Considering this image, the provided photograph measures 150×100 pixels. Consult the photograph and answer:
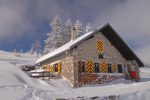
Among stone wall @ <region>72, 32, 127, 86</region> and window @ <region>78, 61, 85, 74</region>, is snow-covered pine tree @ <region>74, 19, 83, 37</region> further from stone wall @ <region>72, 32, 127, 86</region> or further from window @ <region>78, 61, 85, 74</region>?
window @ <region>78, 61, 85, 74</region>

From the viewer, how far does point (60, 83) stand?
2461 centimetres

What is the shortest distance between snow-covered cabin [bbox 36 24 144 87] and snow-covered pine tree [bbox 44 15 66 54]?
21099 mm

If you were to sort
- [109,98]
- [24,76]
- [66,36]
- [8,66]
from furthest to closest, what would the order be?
[66,36]
[8,66]
[24,76]
[109,98]

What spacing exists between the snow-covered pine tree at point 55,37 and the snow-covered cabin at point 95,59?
69.2 ft

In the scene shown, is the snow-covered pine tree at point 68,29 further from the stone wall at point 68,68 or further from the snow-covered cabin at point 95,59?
the stone wall at point 68,68

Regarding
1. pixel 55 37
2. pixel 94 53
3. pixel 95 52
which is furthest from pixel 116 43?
pixel 55 37

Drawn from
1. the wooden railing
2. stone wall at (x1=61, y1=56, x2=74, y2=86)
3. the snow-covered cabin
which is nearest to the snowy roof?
the snow-covered cabin

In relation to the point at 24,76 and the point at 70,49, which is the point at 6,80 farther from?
the point at 70,49

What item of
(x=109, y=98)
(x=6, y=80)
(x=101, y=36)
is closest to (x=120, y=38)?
(x=101, y=36)

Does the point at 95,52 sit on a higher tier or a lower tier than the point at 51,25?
lower

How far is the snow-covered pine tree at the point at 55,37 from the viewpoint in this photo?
54.0 meters

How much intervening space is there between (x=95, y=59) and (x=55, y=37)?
1083 inches

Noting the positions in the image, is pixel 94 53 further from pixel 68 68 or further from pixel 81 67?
pixel 68 68

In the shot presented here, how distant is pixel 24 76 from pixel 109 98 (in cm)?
1152
